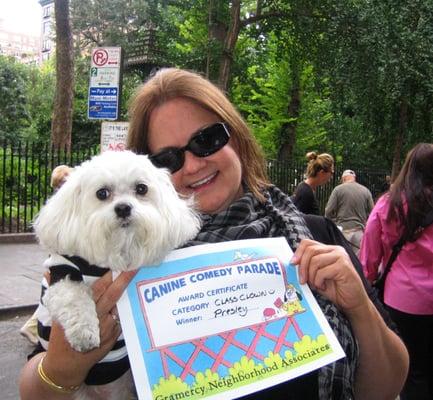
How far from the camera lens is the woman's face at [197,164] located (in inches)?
81.9

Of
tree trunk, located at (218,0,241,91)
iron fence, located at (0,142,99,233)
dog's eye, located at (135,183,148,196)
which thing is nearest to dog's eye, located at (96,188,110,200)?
dog's eye, located at (135,183,148,196)

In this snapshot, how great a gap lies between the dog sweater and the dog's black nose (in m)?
0.21

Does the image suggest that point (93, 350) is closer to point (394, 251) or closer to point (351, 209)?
point (394, 251)

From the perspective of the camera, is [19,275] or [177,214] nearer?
[177,214]

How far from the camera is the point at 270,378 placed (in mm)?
1635

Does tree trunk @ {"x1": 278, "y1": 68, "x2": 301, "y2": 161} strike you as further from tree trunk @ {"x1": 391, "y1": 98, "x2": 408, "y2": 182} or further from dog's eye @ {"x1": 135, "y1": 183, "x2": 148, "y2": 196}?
dog's eye @ {"x1": 135, "y1": 183, "x2": 148, "y2": 196}

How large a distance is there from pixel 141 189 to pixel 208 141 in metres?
0.34

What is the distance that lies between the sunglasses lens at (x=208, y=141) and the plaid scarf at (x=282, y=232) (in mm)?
238

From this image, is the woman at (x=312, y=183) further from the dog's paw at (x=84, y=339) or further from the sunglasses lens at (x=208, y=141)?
the dog's paw at (x=84, y=339)

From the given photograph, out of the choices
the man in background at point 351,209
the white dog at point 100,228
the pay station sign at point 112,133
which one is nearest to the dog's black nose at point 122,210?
the white dog at point 100,228

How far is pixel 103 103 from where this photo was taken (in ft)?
30.1

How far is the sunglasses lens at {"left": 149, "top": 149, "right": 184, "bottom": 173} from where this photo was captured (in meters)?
2.08

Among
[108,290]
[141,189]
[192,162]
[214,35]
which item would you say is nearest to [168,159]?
[192,162]

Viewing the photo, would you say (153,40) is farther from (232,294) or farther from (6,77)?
(232,294)
